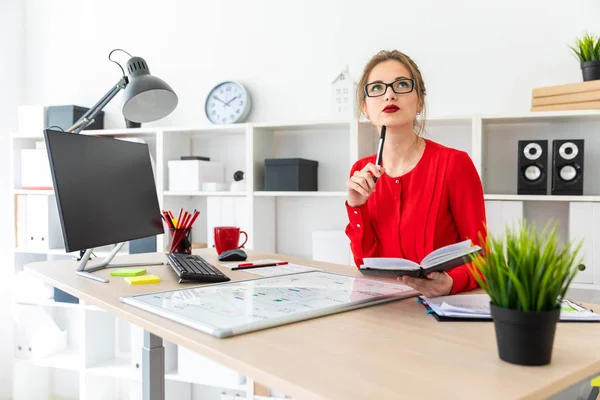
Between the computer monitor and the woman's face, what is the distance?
31.2 inches

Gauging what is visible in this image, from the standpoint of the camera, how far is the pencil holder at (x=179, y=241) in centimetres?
180

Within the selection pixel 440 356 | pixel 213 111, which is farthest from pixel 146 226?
pixel 213 111

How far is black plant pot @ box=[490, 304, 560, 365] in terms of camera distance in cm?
72

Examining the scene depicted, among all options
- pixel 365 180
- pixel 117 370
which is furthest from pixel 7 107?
pixel 365 180

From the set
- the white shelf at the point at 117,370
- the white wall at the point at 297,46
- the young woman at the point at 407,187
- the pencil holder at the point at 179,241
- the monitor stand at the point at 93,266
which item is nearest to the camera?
the monitor stand at the point at 93,266

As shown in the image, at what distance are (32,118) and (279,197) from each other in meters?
1.71

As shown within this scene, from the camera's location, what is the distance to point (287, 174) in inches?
109

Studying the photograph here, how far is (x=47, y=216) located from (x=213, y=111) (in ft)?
3.98

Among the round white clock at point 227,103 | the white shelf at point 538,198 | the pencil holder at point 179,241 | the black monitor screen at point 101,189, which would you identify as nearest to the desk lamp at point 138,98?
the black monitor screen at point 101,189

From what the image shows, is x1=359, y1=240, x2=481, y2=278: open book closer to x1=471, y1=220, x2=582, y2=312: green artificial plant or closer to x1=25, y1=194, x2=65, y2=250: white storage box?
x1=471, y1=220, x2=582, y2=312: green artificial plant

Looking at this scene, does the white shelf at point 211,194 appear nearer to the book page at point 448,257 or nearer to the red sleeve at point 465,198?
the red sleeve at point 465,198

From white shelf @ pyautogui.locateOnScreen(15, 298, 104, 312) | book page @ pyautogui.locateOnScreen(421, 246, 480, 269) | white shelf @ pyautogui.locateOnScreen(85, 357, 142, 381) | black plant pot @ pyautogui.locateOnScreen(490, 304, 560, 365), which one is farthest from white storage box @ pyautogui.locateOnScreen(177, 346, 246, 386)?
black plant pot @ pyautogui.locateOnScreen(490, 304, 560, 365)

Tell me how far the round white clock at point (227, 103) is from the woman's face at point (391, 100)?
1.61 m

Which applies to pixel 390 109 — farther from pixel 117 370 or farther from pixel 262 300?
pixel 117 370
